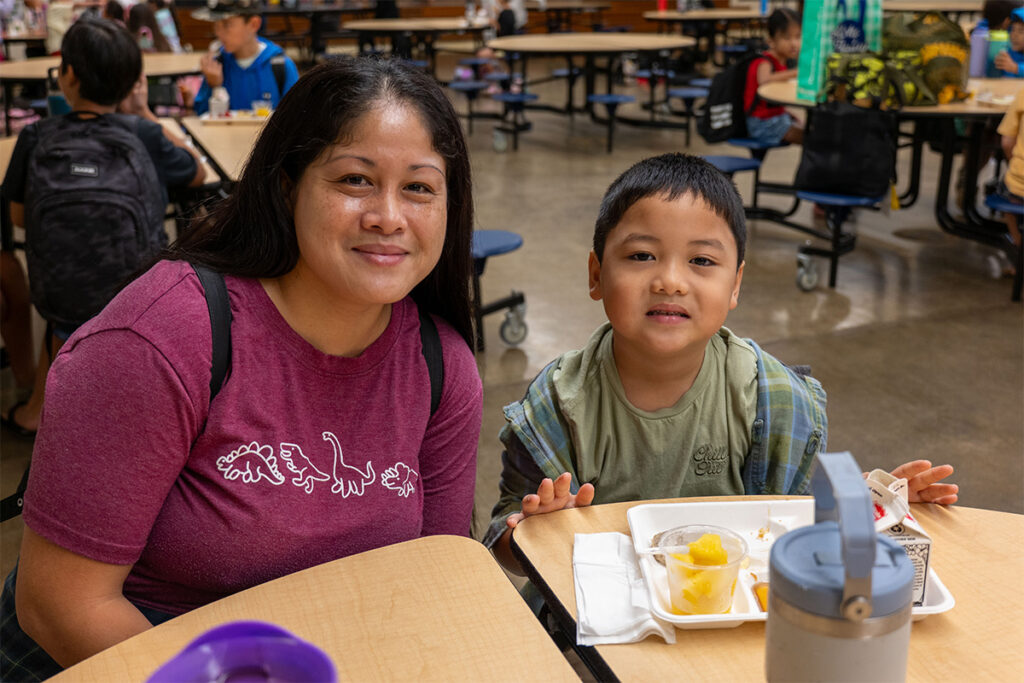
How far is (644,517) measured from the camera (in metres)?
1.32

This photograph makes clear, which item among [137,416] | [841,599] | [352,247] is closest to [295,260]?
[352,247]

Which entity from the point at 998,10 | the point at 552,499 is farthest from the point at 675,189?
the point at 998,10

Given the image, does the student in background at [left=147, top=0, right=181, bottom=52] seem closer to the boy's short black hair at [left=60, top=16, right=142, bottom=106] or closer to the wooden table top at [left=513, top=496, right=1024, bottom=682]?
the boy's short black hair at [left=60, top=16, right=142, bottom=106]

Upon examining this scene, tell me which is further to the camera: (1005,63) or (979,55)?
(979,55)

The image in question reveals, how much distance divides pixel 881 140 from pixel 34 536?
13.3ft

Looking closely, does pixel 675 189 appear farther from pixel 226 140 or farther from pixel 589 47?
pixel 589 47

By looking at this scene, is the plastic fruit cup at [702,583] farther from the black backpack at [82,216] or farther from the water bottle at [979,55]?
the water bottle at [979,55]

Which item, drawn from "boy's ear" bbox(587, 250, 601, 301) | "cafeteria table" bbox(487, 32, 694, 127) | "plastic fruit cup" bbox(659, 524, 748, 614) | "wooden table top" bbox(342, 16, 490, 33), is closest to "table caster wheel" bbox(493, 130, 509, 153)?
"cafeteria table" bbox(487, 32, 694, 127)

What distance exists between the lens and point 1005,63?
562cm

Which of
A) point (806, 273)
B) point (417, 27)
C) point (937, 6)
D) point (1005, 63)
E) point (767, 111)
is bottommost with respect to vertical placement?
point (806, 273)

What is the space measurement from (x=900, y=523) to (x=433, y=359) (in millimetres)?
661

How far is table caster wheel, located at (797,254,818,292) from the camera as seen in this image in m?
4.69

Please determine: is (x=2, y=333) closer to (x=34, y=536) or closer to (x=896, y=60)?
(x=34, y=536)

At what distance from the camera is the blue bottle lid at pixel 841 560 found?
0.62 meters
